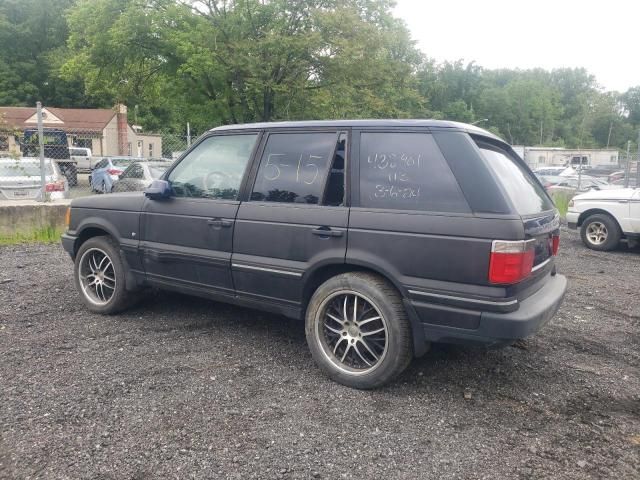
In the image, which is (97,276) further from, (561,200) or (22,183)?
(561,200)

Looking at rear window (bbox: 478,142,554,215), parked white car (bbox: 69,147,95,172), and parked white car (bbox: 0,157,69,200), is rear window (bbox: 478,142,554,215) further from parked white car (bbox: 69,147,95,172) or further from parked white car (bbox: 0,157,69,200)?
parked white car (bbox: 69,147,95,172)

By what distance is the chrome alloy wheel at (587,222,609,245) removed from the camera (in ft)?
31.6

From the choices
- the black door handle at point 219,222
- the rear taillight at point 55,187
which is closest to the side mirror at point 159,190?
the black door handle at point 219,222

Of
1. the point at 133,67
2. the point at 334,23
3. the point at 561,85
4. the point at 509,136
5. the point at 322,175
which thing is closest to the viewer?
the point at 322,175

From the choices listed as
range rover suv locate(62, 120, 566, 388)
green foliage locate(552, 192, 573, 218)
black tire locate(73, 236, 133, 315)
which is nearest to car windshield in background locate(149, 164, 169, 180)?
black tire locate(73, 236, 133, 315)

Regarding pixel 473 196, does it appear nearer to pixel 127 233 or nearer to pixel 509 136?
pixel 127 233

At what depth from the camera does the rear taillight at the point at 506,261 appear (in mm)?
3076

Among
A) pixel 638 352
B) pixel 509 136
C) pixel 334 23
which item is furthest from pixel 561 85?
pixel 638 352

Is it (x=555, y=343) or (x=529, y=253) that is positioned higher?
(x=529, y=253)

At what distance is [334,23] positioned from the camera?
19.4 meters

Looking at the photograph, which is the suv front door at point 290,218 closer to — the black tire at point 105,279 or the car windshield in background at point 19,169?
the black tire at point 105,279

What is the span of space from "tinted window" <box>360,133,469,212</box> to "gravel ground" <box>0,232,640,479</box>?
1.27m

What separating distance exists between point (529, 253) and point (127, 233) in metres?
3.34

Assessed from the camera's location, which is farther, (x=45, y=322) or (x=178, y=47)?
(x=178, y=47)
